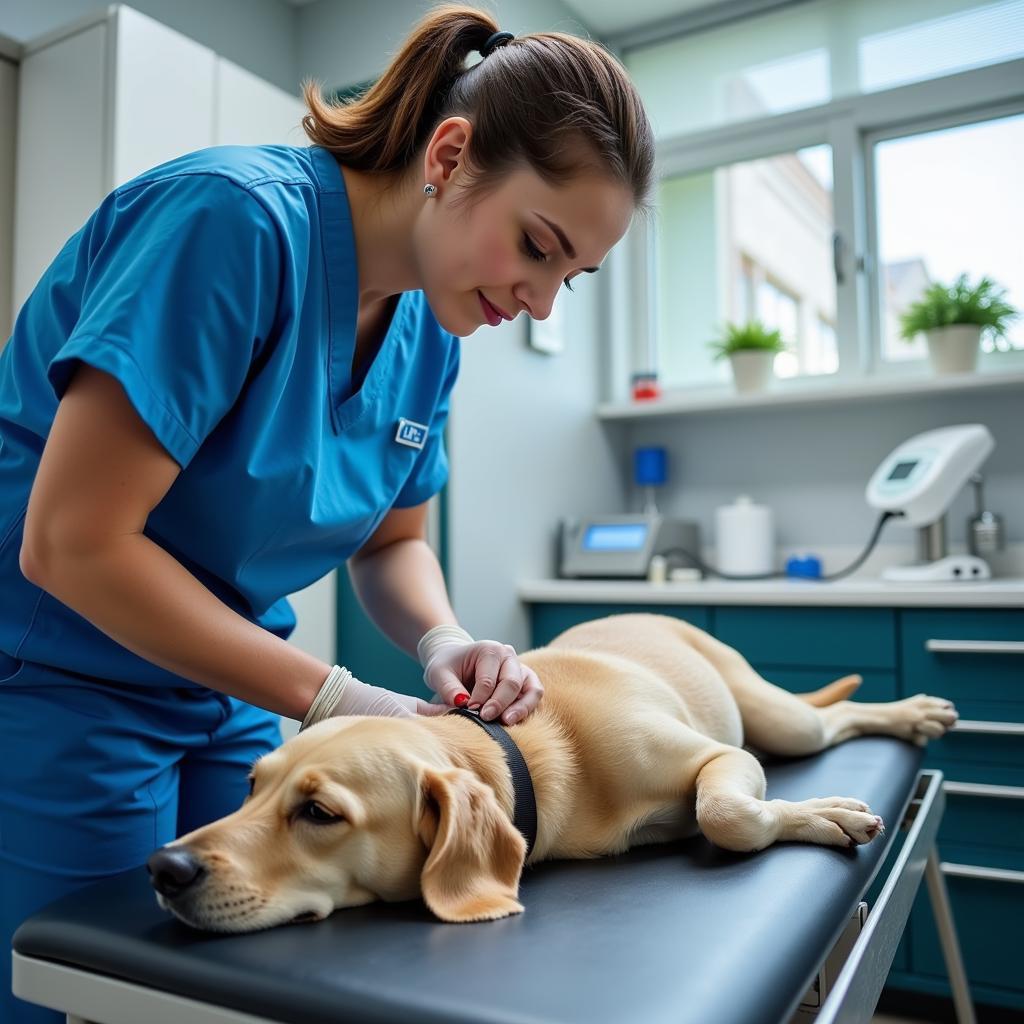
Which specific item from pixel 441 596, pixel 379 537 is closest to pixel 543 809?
pixel 441 596

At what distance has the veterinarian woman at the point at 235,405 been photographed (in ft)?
2.61

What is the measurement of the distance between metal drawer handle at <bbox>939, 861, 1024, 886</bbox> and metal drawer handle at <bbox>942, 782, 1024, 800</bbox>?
16cm

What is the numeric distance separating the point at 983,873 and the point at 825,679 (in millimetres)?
521

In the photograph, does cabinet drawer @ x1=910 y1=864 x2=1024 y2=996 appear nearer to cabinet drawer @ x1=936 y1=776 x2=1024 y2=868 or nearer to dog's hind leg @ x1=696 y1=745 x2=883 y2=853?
cabinet drawer @ x1=936 y1=776 x2=1024 y2=868

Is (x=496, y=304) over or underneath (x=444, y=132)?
underneath

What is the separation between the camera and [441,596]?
4.32 ft

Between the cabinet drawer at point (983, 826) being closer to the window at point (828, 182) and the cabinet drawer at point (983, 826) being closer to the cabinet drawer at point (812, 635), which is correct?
the cabinet drawer at point (812, 635)

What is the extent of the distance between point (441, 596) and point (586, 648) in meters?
0.22

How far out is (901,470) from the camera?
8.14 ft

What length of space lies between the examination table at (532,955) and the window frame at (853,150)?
2162mm

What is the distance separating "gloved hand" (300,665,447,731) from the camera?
886 millimetres

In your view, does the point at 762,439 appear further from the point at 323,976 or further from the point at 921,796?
the point at 323,976

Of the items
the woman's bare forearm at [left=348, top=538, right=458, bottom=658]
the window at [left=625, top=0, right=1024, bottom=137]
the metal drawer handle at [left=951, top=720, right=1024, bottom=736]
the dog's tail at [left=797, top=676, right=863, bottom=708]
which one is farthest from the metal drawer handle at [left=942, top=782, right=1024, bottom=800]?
the window at [left=625, top=0, right=1024, bottom=137]

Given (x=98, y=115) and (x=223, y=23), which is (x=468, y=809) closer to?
(x=98, y=115)
